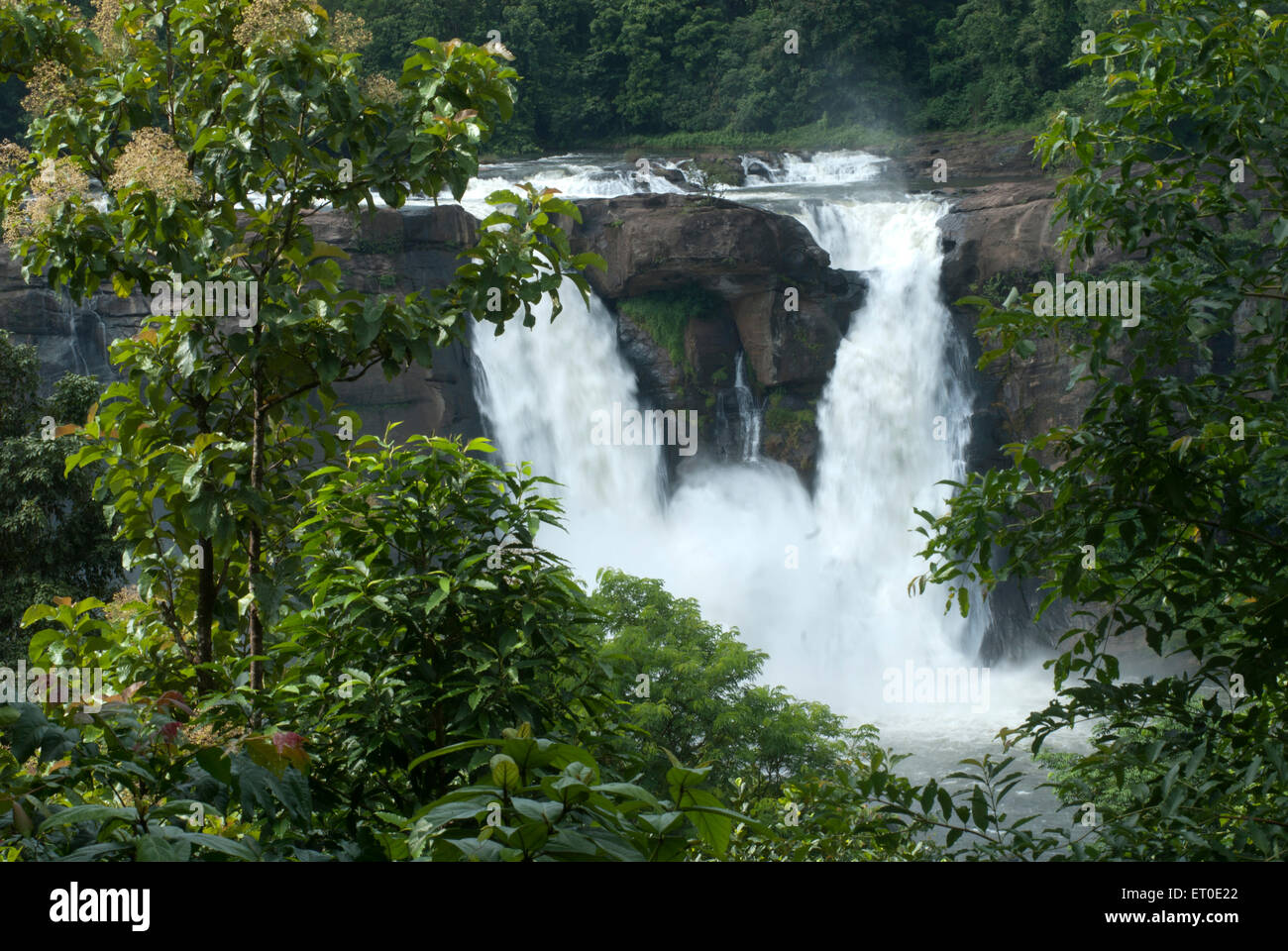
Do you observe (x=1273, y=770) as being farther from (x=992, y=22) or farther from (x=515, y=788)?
(x=992, y=22)

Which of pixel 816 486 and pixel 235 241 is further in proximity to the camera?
pixel 816 486

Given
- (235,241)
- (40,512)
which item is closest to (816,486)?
(40,512)

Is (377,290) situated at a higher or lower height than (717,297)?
lower

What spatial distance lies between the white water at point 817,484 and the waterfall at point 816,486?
0.09ft

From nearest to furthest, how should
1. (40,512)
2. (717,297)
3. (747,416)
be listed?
(40,512) → (717,297) → (747,416)

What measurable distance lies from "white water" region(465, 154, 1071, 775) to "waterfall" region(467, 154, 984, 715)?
27 mm

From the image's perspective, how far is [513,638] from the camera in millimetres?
2646

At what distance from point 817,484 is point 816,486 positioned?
4cm

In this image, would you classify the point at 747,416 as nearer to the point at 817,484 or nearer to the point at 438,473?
the point at 817,484

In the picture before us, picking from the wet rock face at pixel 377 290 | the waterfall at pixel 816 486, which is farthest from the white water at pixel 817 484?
the wet rock face at pixel 377 290

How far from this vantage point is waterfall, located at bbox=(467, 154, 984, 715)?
66.5ft

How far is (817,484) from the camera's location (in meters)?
21.1

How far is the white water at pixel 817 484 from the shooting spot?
66.4 ft

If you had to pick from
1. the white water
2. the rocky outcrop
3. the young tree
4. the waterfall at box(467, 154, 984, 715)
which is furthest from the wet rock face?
the young tree
